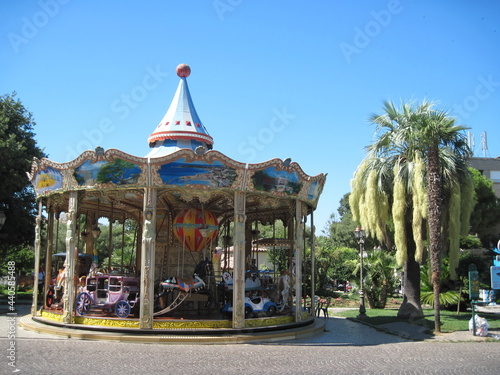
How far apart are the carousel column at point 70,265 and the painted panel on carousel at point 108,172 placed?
2.54ft

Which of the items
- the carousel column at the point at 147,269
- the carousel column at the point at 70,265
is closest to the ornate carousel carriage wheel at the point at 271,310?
the carousel column at the point at 147,269

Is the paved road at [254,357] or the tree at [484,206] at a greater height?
the tree at [484,206]

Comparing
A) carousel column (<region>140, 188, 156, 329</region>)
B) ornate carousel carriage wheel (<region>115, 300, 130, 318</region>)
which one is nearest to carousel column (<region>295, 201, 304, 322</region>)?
carousel column (<region>140, 188, 156, 329</region>)

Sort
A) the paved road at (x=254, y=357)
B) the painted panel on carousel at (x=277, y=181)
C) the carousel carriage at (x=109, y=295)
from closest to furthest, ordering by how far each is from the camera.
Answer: the paved road at (x=254, y=357), the carousel carriage at (x=109, y=295), the painted panel on carousel at (x=277, y=181)

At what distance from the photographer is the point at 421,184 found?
1795 cm

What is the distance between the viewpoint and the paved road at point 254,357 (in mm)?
9766

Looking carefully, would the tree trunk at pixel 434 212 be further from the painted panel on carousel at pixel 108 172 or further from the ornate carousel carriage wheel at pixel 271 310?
the painted panel on carousel at pixel 108 172

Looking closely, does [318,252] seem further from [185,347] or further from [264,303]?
[185,347]

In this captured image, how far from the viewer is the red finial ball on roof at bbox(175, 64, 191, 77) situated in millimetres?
19016

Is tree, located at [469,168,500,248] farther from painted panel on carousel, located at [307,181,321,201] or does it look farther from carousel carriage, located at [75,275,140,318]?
carousel carriage, located at [75,275,140,318]

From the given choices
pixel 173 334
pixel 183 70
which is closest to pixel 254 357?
pixel 173 334

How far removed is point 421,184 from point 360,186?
2.87m

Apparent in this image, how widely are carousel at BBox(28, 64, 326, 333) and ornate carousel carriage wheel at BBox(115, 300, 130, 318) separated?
29 mm

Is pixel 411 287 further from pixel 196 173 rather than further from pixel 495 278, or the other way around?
pixel 196 173
